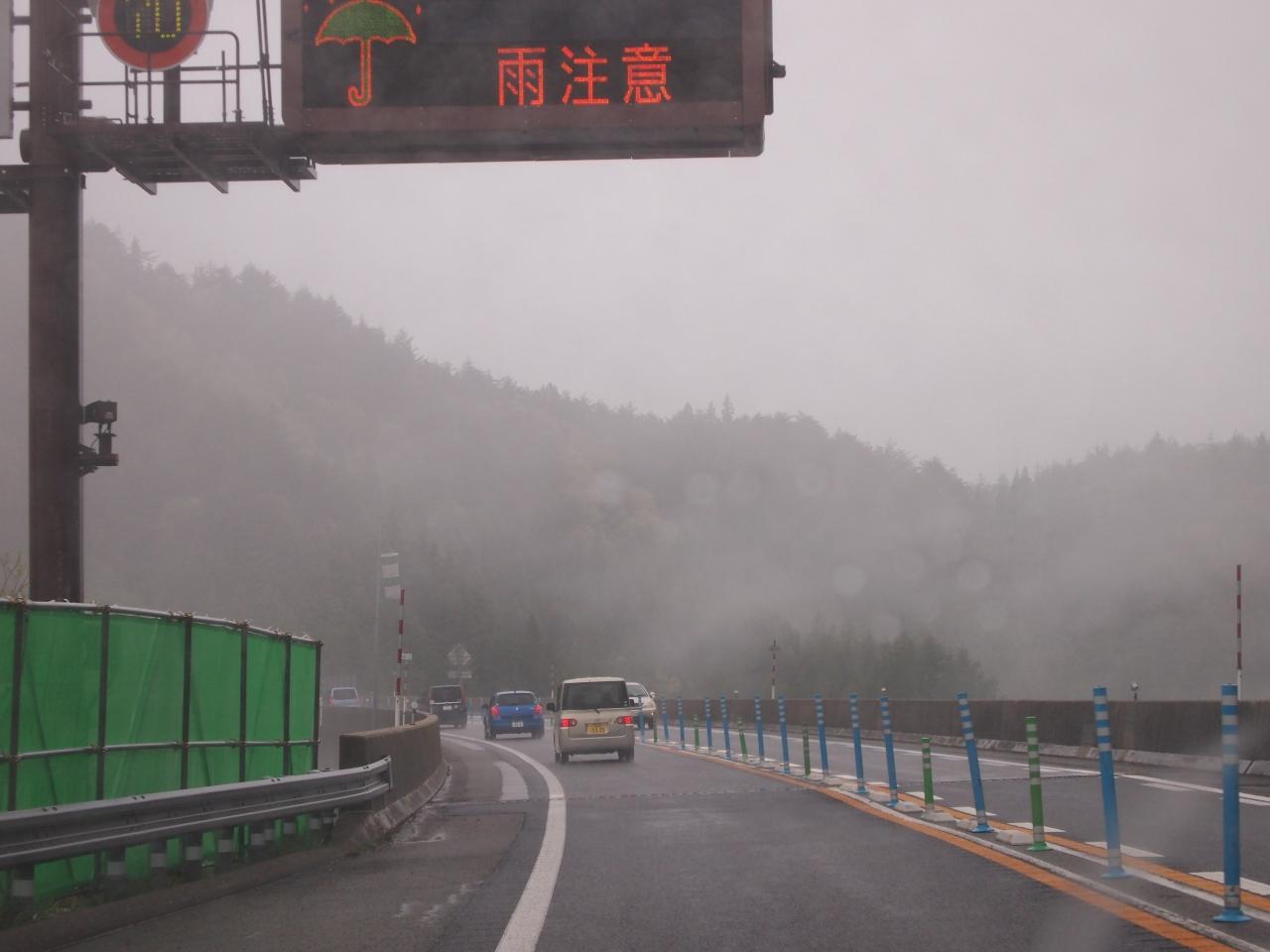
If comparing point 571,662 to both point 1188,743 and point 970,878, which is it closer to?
point 1188,743

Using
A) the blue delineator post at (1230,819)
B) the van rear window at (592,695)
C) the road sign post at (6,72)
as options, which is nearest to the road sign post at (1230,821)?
the blue delineator post at (1230,819)

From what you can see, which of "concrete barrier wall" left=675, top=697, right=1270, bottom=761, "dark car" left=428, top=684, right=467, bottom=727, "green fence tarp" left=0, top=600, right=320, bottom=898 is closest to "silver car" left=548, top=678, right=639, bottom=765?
"concrete barrier wall" left=675, top=697, right=1270, bottom=761

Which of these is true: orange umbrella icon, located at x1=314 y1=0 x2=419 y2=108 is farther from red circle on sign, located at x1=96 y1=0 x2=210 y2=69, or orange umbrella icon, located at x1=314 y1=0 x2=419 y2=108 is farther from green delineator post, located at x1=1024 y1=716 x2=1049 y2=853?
green delineator post, located at x1=1024 y1=716 x2=1049 y2=853

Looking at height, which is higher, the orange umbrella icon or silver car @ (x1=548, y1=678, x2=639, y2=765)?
the orange umbrella icon

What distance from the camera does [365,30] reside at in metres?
14.0

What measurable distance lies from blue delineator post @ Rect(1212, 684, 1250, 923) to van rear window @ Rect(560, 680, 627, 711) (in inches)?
905

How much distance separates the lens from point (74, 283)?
610 inches

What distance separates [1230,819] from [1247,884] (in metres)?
1.31

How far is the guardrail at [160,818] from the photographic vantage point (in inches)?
354

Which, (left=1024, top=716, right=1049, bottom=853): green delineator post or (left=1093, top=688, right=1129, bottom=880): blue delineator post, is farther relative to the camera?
(left=1024, top=716, right=1049, bottom=853): green delineator post

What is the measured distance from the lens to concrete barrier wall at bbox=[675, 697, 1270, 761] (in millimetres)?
21250

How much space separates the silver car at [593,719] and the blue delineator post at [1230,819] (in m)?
22.2

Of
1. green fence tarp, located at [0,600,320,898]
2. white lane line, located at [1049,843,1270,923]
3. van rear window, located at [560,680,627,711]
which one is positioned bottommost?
van rear window, located at [560,680,627,711]

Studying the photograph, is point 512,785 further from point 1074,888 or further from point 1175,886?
point 1175,886
